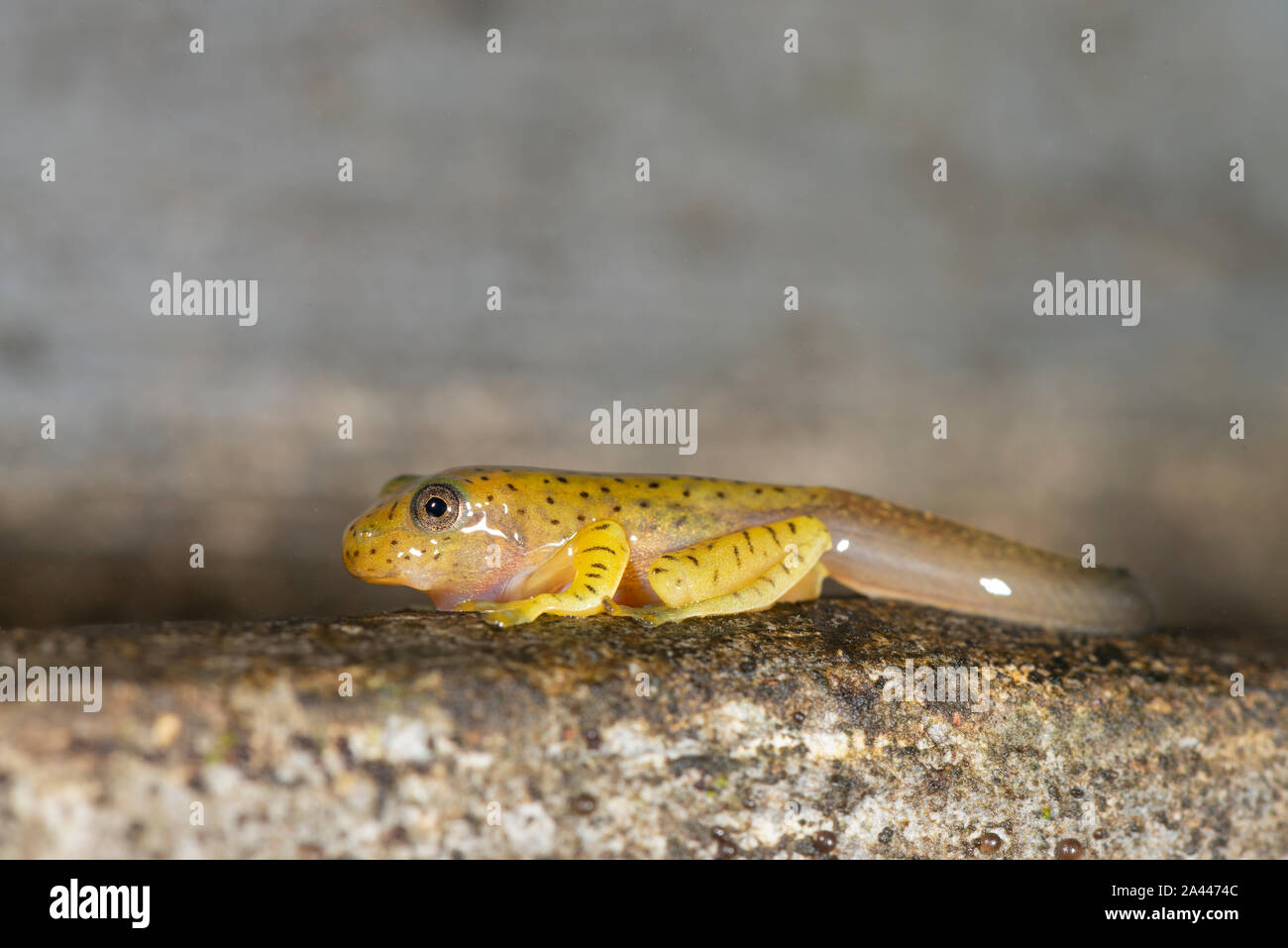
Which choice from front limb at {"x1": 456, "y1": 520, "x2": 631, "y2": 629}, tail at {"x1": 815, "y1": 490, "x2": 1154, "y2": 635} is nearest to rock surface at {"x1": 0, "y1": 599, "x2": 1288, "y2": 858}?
front limb at {"x1": 456, "y1": 520, "x2": 631, "y2": 629}

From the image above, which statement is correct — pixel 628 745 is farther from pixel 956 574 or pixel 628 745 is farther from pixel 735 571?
pixel 956 574

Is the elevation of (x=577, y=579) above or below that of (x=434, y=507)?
below

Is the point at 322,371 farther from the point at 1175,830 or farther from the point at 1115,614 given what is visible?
the point at 1175,830

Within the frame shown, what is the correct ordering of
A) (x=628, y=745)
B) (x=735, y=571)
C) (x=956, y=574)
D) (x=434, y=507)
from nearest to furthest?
(x=628, y=745) < (x=434, y=507) < (x=735, y=571) < (x=956, y=574)

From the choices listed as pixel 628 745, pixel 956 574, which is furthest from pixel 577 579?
pixel 956 574

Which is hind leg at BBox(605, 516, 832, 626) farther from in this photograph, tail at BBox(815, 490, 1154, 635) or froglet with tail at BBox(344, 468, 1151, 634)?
tail at BBox(815, 490, 1154, 635)

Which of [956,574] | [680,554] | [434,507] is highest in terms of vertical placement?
[434,507]

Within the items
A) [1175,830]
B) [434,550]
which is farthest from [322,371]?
[1175,830]
